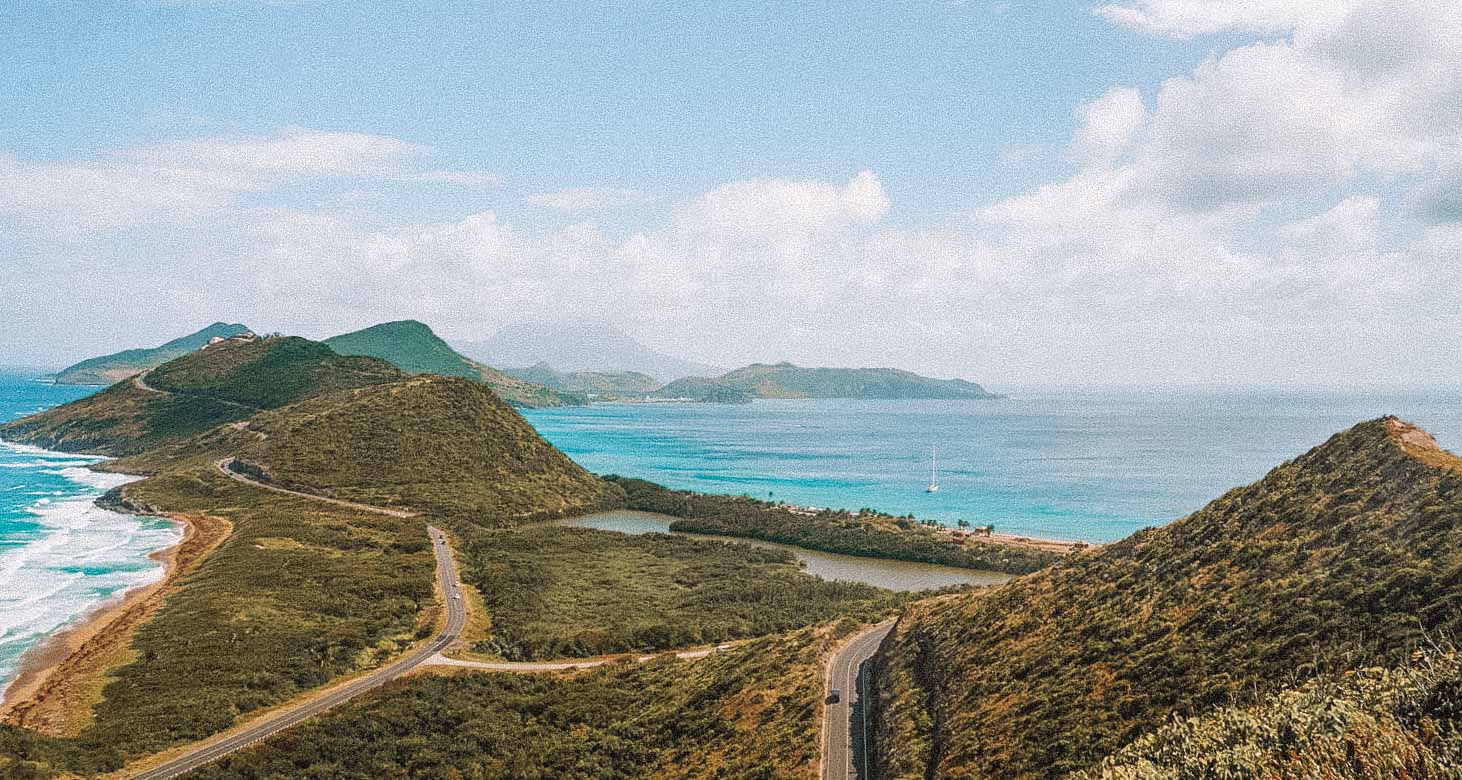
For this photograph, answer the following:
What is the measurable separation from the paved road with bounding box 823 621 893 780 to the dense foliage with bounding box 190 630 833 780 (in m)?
0.89

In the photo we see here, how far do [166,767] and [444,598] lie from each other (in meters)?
31.8

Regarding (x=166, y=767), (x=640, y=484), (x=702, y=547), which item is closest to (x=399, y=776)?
(x=166, y=767)

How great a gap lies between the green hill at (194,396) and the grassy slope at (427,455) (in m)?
24.9

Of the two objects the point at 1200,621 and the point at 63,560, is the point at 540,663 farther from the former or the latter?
the point at 63,560

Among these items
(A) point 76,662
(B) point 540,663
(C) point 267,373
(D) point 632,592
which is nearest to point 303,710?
(B) point 540,663

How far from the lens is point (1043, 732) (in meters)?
25.6

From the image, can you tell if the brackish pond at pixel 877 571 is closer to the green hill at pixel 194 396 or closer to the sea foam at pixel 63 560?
the sea foam at pixel 63 560

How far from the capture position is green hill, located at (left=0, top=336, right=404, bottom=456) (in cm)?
15338

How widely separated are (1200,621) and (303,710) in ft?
150

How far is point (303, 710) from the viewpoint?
42000 mm

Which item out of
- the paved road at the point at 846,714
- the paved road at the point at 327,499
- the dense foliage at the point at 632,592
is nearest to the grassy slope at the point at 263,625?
the paved road at the point at 327,499

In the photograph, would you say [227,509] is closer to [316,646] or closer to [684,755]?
[316,646]

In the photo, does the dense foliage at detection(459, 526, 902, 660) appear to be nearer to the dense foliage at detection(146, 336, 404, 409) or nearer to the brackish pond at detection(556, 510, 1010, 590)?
the brackish pond at detection(556, 510, 1010, 590)

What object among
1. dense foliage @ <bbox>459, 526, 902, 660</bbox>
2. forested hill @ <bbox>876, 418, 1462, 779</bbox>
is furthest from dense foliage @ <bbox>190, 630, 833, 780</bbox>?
dense foliage @ <bbox>459, 526, 902, 660</bbox>
